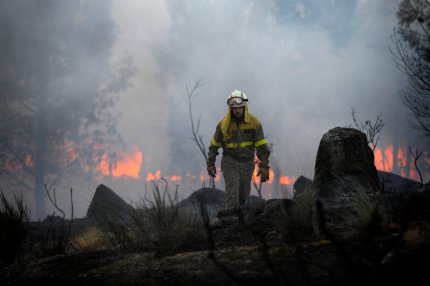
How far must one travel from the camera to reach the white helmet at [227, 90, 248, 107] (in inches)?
225

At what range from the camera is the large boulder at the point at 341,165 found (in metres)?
5.93

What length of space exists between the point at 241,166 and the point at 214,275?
350 cm

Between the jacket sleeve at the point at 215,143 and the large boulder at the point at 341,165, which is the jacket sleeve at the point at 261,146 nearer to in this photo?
the jacket sleeve at the point at 215,143

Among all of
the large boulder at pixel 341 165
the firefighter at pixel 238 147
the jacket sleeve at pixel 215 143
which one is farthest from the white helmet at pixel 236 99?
the large boulder at pixel 341 165

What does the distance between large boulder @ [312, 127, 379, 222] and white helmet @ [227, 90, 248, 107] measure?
167 centimetres

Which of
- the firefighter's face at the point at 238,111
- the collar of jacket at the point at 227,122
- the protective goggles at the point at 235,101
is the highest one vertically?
the protective goggles at the point at 235,101

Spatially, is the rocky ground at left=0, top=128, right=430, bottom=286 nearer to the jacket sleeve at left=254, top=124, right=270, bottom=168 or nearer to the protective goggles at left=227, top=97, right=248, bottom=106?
the jacket sleeve at left=254, top=124, right=270, bottom=168

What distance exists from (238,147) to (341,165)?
169 cm

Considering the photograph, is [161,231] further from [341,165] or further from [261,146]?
[341,165]

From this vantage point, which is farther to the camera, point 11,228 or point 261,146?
point 261,146

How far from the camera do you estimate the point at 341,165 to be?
6109 millimetres

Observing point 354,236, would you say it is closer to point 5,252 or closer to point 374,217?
point 374,217

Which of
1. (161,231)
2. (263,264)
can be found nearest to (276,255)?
(263,264)

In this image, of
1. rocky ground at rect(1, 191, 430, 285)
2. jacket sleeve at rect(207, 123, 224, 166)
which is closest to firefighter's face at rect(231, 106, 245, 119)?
jacket sleeve at rect(207, 123, 224, 166)
